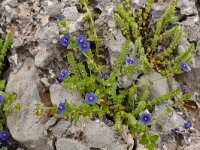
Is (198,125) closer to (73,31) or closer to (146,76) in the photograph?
(146,76)

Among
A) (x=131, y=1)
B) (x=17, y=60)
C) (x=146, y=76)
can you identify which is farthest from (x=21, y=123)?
(x=131, y=1)

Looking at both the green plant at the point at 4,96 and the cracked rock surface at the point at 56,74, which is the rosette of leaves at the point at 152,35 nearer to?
the cracked rock surface at the point at 56,74

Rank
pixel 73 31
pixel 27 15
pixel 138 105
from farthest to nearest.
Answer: pixel 27 15 → pixel 73 31 → pixel 138 105

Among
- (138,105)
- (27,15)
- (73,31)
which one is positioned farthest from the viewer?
(27,15)

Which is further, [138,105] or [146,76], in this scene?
[146,76]

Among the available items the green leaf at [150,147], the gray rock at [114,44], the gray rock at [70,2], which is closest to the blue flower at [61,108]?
the gray rock at [114,44]

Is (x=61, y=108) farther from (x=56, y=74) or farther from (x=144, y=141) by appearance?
(x=144, y=141)

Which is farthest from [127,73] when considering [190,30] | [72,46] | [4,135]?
[4,135]
